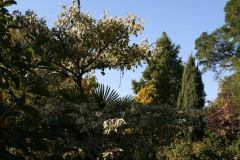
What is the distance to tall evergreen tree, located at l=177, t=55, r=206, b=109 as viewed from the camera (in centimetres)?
1553

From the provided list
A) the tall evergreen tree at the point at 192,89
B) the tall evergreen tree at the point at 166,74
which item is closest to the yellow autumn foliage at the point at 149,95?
the tall evergreen tree at the point at 166,74

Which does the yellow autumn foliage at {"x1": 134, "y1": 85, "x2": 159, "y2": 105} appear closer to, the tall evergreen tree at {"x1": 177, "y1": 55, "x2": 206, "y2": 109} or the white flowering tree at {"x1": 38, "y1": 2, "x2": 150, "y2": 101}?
the tall evergreen tree at {"x1": 177, "y1": 55, "x2": 206, "y2": 109}

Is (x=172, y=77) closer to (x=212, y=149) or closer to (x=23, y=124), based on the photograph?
(x=212, y=149)

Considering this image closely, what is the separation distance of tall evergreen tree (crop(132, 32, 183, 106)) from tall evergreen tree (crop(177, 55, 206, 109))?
18.5ft

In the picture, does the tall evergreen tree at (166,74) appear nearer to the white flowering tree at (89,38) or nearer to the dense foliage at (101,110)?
the dense foliage at (101,110)

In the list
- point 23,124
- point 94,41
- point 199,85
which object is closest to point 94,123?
point 23,124

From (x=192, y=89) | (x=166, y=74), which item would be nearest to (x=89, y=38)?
(x=192, y=89)

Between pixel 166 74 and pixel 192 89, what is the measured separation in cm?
743

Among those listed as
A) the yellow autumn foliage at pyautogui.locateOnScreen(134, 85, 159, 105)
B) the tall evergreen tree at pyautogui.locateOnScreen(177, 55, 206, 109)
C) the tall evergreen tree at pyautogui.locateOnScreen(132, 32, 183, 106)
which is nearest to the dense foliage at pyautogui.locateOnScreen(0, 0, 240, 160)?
the tall evergreen tree at pyautogui.locateOnScreen(177, 55, 206, 109)

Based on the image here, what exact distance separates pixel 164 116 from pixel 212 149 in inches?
140

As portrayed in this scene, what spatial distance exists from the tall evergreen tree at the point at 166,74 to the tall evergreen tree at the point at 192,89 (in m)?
5.65

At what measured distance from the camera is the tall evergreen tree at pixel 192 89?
15.5 m

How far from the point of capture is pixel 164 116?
6.04m

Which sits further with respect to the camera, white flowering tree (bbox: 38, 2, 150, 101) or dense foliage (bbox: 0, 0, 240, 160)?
white flowering tree (bbox: 38, 2, 150, 101)
